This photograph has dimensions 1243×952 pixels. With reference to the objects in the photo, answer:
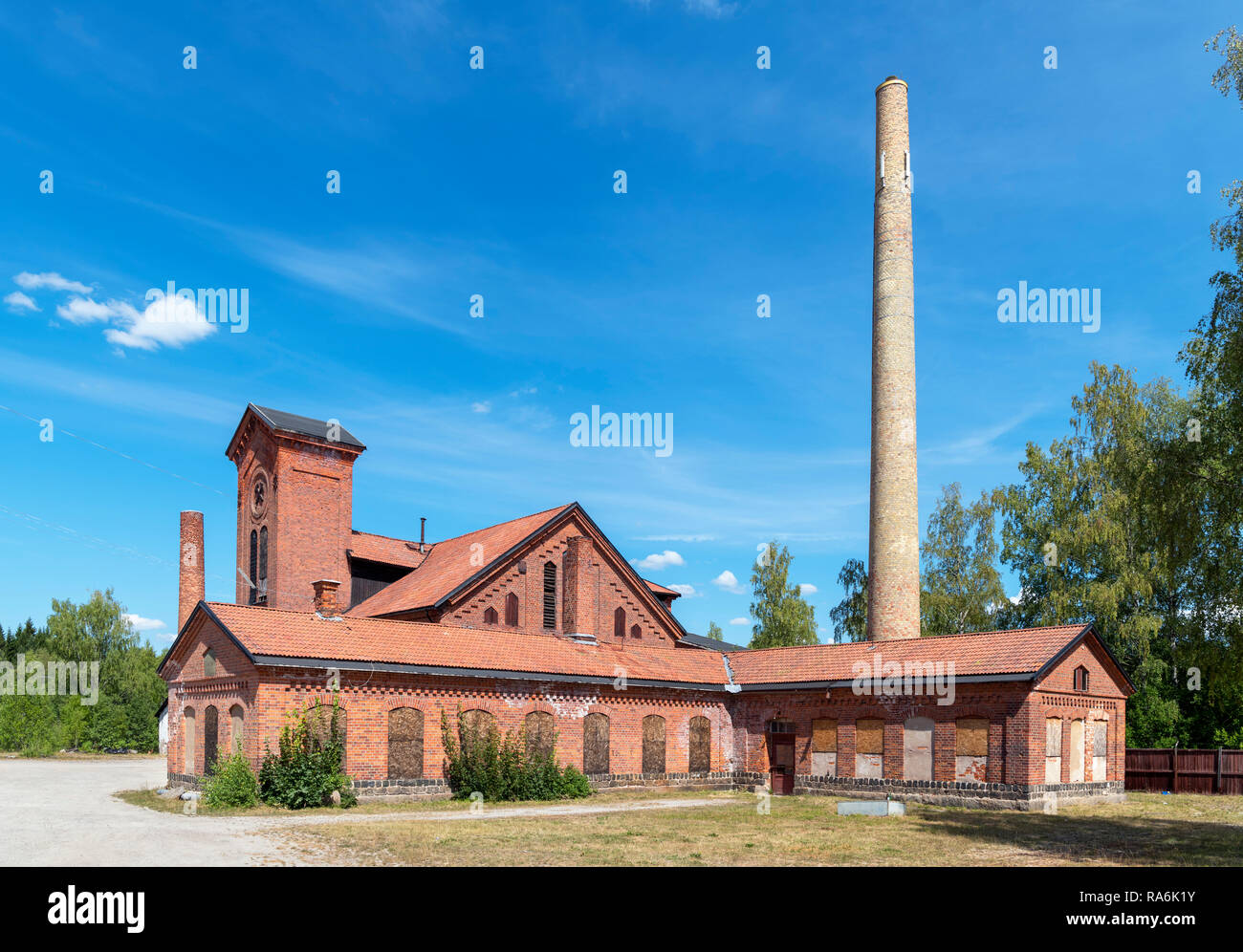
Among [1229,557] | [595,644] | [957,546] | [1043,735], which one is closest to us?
[1229,557]

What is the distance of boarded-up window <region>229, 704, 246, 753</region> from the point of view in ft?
71.3

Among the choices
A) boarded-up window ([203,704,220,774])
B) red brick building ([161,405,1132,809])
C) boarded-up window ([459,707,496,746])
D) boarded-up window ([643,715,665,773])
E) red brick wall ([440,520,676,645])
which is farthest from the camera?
red brick wall ([440,520,676,645])

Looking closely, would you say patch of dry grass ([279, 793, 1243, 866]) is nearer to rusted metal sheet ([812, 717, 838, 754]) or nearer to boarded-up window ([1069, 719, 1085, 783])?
boarded-up window ([1069, 719, 1085, 783])

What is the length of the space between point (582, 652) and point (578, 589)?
4.02 metres

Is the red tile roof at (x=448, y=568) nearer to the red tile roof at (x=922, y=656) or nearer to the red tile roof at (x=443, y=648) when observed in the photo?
the red tile roof at (x=443, y=648)

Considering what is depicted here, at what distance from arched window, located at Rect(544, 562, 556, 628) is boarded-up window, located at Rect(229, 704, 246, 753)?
1155 cm

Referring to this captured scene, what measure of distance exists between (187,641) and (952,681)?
768 inches

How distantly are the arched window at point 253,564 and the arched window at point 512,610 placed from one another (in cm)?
1042

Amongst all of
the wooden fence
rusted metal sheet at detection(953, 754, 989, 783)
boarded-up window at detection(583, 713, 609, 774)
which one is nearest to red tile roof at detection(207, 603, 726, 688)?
boarded-up window at detection(583, 713, 609, 774)

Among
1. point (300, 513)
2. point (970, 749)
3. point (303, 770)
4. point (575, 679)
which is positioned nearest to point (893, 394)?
point (970, 749)

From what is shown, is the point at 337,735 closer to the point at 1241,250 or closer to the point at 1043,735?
the point at 1043,735

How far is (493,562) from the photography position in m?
30.2

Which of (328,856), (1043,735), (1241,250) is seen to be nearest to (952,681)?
(1043,735)

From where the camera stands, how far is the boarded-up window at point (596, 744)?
2653cm
